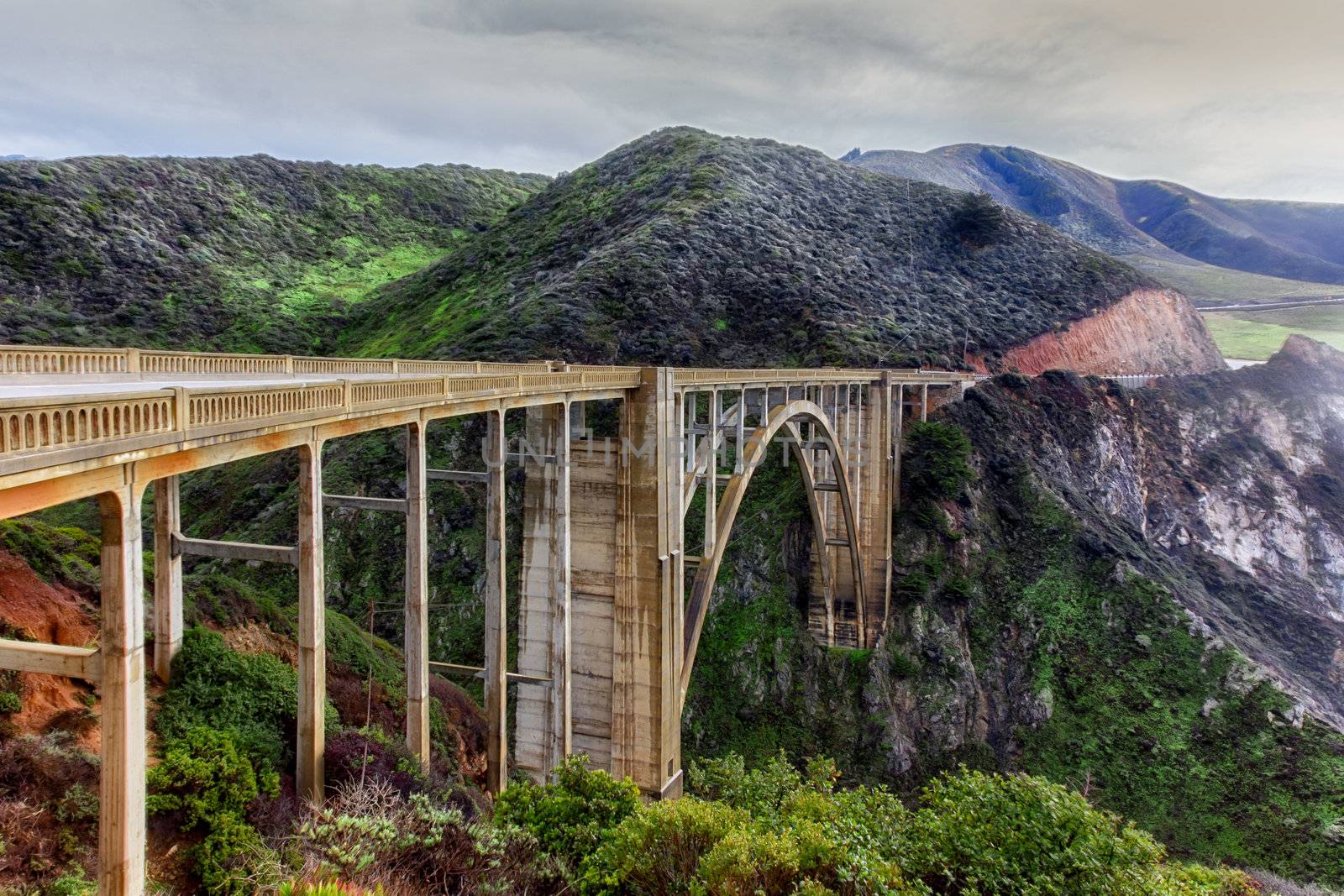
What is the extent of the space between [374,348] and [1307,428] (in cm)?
6477

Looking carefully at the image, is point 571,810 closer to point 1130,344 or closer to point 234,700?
point 234,700

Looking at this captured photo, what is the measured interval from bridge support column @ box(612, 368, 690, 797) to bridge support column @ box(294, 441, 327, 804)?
10.2 meters

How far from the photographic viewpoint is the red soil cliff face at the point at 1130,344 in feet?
172

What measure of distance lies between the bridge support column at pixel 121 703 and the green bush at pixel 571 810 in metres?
6.06

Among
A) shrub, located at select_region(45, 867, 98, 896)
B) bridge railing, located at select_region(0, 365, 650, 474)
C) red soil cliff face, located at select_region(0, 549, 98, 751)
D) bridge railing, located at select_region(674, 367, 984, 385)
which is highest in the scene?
bridge railing, located at select_region(674, 367, 984, 385)

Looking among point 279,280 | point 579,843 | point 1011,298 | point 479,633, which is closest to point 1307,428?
point 1011,298

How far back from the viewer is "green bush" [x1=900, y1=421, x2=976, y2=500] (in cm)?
3759

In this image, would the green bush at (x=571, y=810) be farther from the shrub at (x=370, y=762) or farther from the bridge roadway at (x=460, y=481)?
the bridge roadway at (x=460, y=481)

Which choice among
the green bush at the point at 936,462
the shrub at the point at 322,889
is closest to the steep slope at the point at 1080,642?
the green bush at the point at 936,462

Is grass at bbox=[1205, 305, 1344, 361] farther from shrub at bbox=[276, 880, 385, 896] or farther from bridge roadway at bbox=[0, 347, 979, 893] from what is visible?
shrub at bbox=[276, 880, 385, 896]

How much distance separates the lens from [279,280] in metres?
63.8

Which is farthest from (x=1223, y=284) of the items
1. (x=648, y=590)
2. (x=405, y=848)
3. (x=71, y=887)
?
(x=71, y=887)

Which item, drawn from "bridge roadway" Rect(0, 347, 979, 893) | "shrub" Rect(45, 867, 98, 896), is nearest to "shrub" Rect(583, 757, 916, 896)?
"bridge roadway" Rect(0, 347, 979, 893)

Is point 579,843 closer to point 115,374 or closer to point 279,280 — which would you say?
point 115,374
